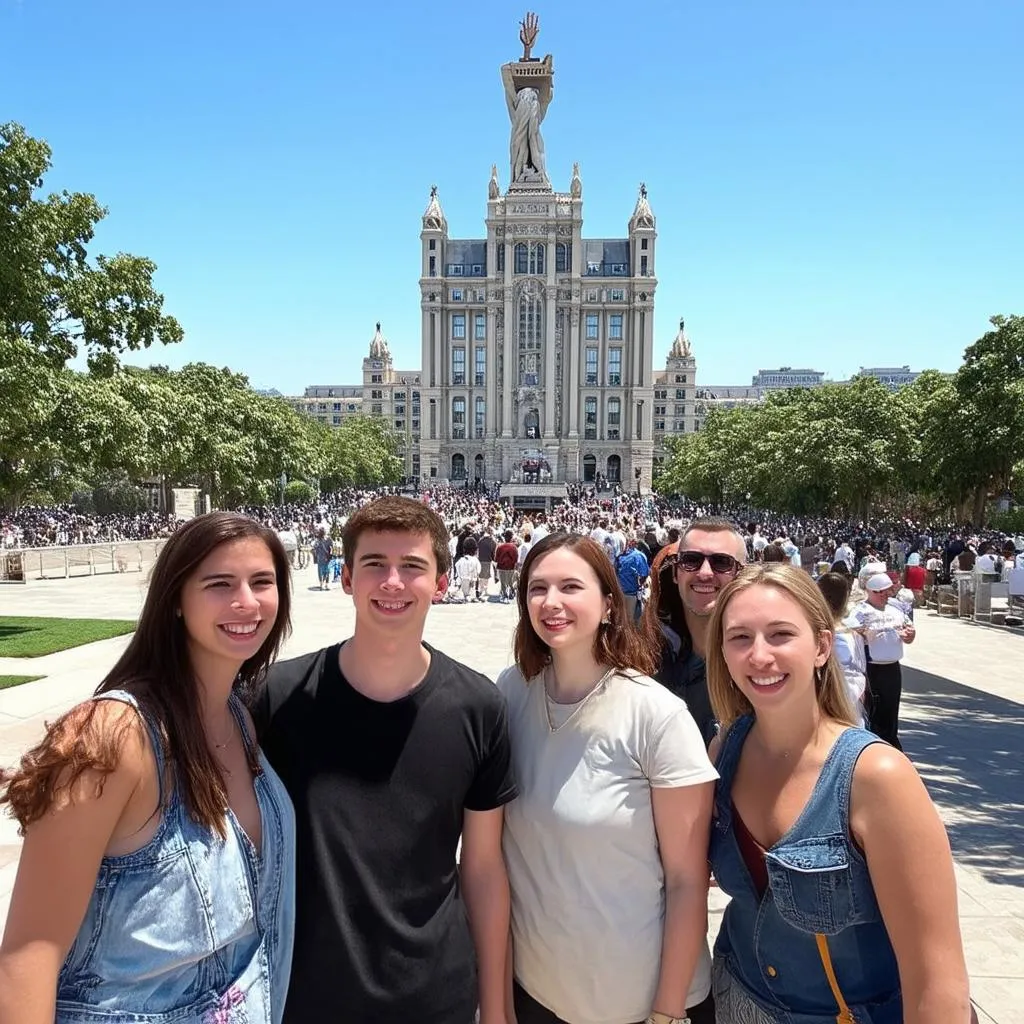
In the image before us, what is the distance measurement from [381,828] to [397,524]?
0.79 m

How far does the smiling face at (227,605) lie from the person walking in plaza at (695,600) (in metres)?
1.81

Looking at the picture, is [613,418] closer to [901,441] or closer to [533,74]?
[533,74]

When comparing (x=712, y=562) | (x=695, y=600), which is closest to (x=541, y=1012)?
(x=695, y=600)

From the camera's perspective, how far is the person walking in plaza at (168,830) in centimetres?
162

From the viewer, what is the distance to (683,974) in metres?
2.15

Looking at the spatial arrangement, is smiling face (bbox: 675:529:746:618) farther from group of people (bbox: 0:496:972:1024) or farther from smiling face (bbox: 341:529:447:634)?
smiling face (bbox: 341:529:447:634)

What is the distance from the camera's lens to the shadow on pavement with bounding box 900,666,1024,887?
532cm

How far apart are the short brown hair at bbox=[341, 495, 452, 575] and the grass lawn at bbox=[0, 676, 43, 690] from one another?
27.8 feet

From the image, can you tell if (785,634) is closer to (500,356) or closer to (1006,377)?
(1006,377)

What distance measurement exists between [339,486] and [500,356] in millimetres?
30761

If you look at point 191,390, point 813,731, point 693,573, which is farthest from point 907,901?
point 191,390

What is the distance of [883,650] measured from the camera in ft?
21.7

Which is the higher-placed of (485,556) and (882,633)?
(882,633)

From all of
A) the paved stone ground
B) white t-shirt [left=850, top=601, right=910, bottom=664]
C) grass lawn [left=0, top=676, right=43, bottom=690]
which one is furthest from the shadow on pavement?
grass lawn [left=0, top=676, right=43, bottom=690]
